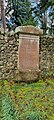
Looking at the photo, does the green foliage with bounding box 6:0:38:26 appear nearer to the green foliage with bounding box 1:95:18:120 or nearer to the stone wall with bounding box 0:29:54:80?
the stone wall with bounding box 0:29:54:80

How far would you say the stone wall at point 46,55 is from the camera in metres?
6.80

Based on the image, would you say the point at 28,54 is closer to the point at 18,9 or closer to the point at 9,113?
the point at 9,113

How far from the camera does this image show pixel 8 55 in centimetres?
627

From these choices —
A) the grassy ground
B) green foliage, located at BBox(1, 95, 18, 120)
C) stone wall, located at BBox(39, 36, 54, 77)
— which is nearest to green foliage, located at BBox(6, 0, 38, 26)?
stone wall, located at BBox(39, 36, 54, 77)

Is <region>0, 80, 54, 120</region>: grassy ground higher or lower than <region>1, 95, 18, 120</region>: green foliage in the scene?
lower

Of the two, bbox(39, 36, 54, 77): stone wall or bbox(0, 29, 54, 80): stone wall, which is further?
bbox(39, 36, 54, 77): stone wall

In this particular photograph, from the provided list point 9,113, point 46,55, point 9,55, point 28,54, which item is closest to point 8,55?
point 9,55

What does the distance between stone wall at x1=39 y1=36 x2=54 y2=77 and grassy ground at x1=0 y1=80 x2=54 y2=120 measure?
0.96 meters

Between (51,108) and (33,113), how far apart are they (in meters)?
0.83

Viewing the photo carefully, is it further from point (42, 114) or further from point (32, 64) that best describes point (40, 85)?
point (42, 114)

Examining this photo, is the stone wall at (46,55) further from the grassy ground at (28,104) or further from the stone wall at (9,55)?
the grassy ground at (28,104)

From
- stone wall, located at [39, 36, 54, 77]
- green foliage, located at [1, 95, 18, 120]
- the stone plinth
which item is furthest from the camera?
stone wall, located at [39, 36, 54, 77]

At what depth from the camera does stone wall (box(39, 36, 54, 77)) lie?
680 centimetres

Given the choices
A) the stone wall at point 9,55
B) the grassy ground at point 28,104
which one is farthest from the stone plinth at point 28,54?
the grassy ground at point 28,104
